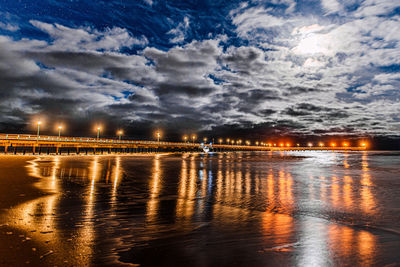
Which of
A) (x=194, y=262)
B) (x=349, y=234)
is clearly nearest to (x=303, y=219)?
(x=349, y=234)

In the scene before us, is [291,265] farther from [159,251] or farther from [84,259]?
[84,259]

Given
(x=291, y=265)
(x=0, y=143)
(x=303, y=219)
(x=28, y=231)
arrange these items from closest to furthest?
(x=291, y=265), (x=28, y=231), (x=303, y=219), (x=0, y=143)

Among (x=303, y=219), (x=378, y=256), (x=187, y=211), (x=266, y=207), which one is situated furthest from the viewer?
(x=266, y=207)

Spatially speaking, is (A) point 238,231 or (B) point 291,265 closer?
(B) point 291,265

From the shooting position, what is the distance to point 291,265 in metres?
4.75

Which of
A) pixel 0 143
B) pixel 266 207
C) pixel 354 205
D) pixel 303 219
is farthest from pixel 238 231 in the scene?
pixel 0 143

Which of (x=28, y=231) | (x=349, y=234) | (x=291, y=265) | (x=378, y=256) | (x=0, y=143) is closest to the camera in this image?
(x=291, y=265)

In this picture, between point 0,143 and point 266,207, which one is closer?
point 266,207

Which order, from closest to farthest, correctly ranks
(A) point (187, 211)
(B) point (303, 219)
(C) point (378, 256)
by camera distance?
1. (C) point (378, 256)
2. (B) point (303, 219)
3. (A) point (187, 211)

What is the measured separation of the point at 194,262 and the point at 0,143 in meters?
77.9

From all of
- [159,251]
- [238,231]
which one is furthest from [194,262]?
[238,231]

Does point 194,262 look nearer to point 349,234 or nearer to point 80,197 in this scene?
point 349,234

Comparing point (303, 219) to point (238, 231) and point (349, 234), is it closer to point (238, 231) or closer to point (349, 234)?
point (349, 234)

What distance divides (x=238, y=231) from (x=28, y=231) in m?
5.71
